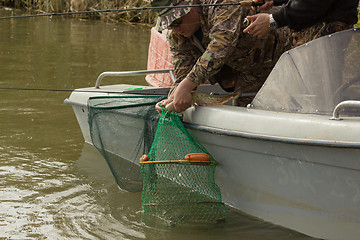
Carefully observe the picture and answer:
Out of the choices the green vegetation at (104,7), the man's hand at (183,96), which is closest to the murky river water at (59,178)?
the man's hand at (183,96)

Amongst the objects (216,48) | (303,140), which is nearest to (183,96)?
(216,48)

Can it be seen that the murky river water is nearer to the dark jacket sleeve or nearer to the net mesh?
the net mesh

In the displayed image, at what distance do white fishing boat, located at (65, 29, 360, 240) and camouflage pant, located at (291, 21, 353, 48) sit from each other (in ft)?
1.23

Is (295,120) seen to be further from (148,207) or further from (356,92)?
(148,207)

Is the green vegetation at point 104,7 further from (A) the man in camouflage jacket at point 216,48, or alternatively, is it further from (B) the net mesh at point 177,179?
(B) the net mesh at point 177,179

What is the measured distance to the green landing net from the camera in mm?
4230

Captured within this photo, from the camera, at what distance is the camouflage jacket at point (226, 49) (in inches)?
165

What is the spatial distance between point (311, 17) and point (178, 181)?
1.39 m

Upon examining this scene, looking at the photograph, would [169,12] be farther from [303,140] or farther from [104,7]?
[104,7]

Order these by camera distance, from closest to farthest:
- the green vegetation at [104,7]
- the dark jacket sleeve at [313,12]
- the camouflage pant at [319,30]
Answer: the dark jacket sleeve at [313,12] → the camouflage pant at [319,30] → the green vegetation at [104,7]

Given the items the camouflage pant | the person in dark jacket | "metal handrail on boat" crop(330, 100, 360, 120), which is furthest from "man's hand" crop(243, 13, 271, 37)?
"metal handrail on boat" crop(330, 100, 360, 120)

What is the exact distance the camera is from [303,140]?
356 centimetres

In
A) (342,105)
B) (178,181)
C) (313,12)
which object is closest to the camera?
(342,105)

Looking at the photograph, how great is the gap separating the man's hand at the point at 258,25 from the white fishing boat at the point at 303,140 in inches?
13.5
